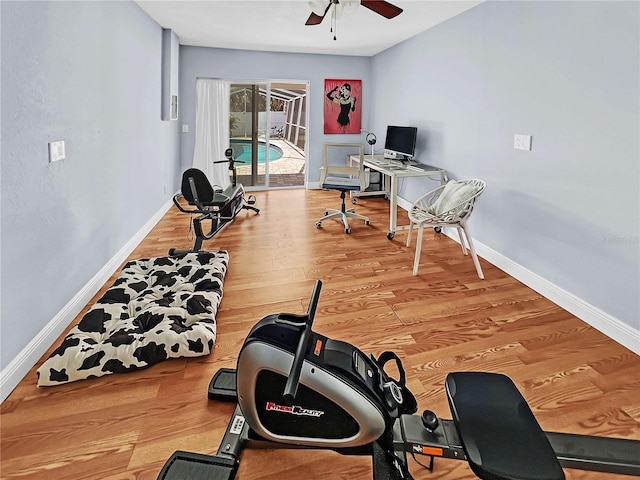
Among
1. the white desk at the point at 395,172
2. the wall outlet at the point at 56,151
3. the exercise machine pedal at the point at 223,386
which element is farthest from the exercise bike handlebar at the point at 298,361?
the white desk at the point at 395,172

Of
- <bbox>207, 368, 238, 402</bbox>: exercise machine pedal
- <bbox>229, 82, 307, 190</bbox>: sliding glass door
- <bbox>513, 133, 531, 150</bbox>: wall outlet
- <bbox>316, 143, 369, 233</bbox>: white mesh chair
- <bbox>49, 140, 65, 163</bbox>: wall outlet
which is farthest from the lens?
<bbox>229, 82, 307, 190</bbox>: sliding glass door

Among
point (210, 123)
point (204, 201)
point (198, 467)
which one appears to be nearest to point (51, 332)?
point (198, 467)

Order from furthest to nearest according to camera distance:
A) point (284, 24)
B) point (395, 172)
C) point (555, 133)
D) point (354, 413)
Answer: point (284, 24) → point (395, 172) → point (555, 133) → point (354, 413)

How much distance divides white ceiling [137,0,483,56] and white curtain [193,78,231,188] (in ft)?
2.02

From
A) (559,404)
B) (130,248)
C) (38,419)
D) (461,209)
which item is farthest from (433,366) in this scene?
(130,248)

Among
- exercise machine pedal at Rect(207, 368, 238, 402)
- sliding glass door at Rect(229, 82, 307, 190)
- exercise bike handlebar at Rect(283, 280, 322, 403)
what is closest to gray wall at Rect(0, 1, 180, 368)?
exercise machine pedal at Rect(207, 368, 238, 402)

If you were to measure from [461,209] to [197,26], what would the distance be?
378 centimetres

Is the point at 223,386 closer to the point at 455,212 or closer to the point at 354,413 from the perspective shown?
the point at 354,413

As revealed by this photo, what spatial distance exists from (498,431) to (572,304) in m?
1.99

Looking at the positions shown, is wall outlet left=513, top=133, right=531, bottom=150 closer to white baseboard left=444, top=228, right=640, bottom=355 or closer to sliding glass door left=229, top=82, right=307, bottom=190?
white baseboard left=444, top=228, right=640, bottom=355

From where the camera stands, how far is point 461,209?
3289mm

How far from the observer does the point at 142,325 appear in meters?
2.31

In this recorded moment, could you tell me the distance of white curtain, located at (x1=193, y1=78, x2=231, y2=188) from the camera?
6332 millimetres

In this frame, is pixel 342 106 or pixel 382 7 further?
pixel 342 106
